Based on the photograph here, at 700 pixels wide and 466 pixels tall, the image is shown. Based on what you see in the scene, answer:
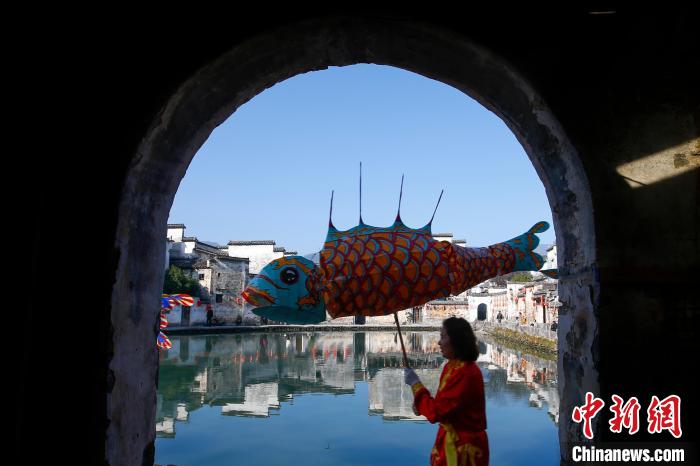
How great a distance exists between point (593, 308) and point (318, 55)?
1530mm

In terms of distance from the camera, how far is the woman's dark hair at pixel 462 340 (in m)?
1.99

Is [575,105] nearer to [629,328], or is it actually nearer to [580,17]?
[580,17]

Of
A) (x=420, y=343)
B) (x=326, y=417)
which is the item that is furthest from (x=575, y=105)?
(x=420, y=343)

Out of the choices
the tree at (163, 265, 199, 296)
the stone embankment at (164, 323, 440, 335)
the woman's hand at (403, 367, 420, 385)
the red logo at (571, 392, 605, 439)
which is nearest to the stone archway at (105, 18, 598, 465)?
the red logo at (571, 392, 605, 439)

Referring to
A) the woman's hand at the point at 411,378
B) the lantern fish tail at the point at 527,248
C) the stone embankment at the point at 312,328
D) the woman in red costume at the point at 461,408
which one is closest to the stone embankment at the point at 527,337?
the stone embankment at the point at 312,328

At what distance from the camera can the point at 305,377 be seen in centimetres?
1049

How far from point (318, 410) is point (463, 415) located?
18.8ft

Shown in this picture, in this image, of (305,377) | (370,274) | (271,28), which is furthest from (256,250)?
(271,28)

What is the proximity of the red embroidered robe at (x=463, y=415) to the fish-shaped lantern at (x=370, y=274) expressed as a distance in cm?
147

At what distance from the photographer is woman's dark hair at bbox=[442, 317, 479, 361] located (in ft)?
6.53

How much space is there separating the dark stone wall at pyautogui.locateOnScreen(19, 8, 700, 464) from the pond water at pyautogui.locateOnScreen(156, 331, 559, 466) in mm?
3459

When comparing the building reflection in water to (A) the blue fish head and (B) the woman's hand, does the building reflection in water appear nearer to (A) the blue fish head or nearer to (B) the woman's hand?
(A) the blue fish head

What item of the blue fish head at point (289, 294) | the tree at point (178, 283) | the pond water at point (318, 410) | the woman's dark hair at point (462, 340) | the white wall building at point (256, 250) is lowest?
the pond water at point (318, 410)

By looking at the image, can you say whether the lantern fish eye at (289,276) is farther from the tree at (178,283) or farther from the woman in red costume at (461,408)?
the tree at (178,283)
